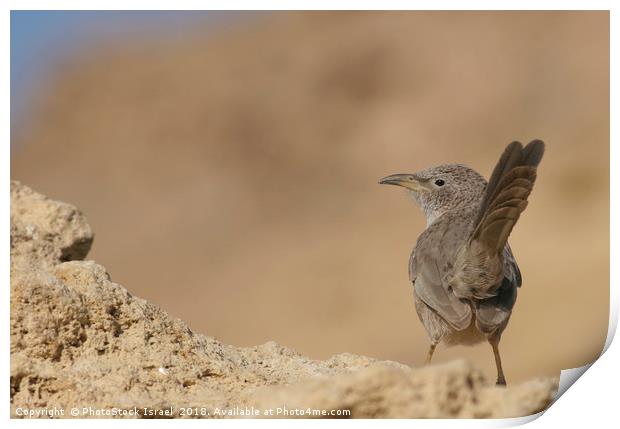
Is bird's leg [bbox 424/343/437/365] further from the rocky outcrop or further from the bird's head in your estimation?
the bird's head

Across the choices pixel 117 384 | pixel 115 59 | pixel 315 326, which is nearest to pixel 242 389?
pixel 117 384

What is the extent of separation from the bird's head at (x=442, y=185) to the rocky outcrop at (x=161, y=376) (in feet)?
4.65

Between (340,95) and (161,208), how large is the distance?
371 cm

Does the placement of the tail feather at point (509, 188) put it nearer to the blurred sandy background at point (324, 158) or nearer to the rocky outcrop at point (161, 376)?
the rocky outcrop at point (161, 376)

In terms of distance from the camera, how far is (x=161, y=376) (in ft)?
12.5

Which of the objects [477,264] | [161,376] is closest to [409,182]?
[477,264]

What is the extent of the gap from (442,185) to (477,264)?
0.98m

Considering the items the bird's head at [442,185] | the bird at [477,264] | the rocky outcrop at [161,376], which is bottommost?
the rocky outcrop at [161,376]

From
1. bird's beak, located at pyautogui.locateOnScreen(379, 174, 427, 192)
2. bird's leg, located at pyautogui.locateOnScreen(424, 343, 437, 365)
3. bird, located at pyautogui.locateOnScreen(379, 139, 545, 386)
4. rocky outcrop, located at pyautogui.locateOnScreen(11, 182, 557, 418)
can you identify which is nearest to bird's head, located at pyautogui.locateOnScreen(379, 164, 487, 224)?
bird's beak, located at pyautogui.locateOnScreen(379, 174, 427, 192)

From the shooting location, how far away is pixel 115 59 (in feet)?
59.9

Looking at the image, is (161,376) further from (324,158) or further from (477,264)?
(324,158)

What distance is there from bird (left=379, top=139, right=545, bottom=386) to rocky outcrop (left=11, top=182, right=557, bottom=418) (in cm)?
70

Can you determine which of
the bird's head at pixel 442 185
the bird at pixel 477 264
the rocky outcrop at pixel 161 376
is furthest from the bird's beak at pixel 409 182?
the rocky outcrop at pixel 161 376

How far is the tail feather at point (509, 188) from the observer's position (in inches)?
163
